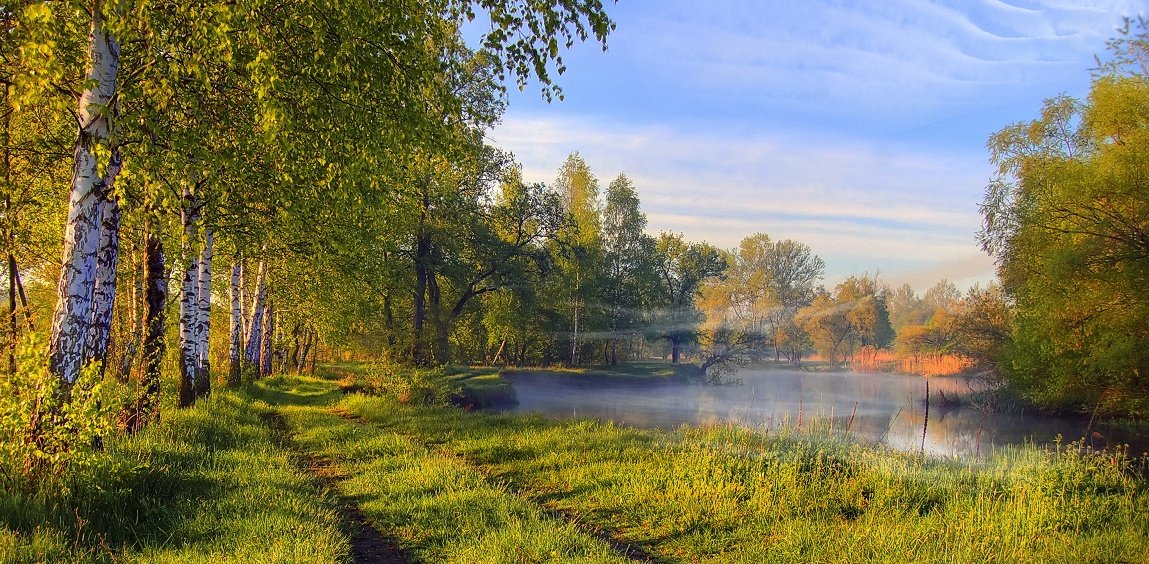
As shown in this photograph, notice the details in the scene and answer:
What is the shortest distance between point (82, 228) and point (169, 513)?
3.33 meters

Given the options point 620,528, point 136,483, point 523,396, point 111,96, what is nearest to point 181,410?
point 136,483

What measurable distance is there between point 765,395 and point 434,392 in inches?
1066

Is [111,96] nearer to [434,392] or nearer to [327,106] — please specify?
[327,106]

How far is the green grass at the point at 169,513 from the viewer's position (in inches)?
204

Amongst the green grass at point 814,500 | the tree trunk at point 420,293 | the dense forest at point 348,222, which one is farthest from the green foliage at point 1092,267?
the tree trunk at point 420,293

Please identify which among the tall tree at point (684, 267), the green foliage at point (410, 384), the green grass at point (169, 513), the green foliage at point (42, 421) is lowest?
the green foliage at point (410, 384)

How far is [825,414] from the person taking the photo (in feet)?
78.6

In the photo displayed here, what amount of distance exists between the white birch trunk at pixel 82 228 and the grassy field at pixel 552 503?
1491 millimetres

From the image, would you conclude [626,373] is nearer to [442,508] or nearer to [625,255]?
[625,255]

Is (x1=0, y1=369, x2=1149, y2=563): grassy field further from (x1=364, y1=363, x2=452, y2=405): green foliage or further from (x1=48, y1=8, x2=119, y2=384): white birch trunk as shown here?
(x1=364, y1=363, x2=452, y2=405): green foliage

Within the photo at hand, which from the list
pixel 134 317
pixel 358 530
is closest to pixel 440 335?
pixel 134 317

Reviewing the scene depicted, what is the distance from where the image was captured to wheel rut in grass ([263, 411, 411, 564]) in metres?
6.00

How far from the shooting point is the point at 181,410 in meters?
12.5

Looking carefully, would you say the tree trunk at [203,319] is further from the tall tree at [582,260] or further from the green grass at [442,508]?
the tall tree at [582,260]
